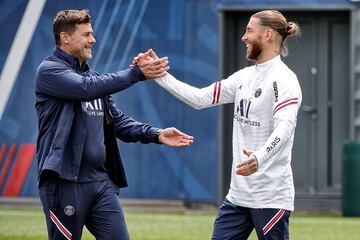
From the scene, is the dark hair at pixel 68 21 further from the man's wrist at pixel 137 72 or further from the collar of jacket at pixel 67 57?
the man's wrist at pixel 137 72

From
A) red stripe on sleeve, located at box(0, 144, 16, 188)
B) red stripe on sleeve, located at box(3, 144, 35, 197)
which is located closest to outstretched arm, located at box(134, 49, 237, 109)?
red stripe on sleeve, located at box(3, 144, 35, 197)

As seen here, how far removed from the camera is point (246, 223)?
7191 millimetres

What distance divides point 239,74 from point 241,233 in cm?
108

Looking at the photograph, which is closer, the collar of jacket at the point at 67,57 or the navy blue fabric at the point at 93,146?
the navy blue fabric at the point at 93,146

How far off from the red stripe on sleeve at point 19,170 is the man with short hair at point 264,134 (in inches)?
457

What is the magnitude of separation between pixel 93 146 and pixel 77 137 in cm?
16

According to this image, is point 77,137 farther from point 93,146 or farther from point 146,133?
point 146,133

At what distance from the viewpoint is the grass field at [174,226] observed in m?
12.6

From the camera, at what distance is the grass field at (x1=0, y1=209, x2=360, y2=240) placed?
12.6 metres

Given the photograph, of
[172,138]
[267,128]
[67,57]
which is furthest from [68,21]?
[267,128]

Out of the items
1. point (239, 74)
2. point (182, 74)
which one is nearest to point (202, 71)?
point (182, 74)

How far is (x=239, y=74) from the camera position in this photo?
7391 mm

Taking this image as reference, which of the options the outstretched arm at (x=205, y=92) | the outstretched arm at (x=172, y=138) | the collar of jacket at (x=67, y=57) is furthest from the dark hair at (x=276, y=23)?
the collar of jacket at (x=67, y=57)

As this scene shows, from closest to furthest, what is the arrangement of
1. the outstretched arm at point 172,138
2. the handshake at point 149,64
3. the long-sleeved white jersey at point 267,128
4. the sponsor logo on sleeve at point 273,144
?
1. the sponsor logo on sleeve at point 273,144
2. the long-sleeved white jersey at point 267,128
3. the handshake at point 149,64
4. the outstretched arm at point 172,138
